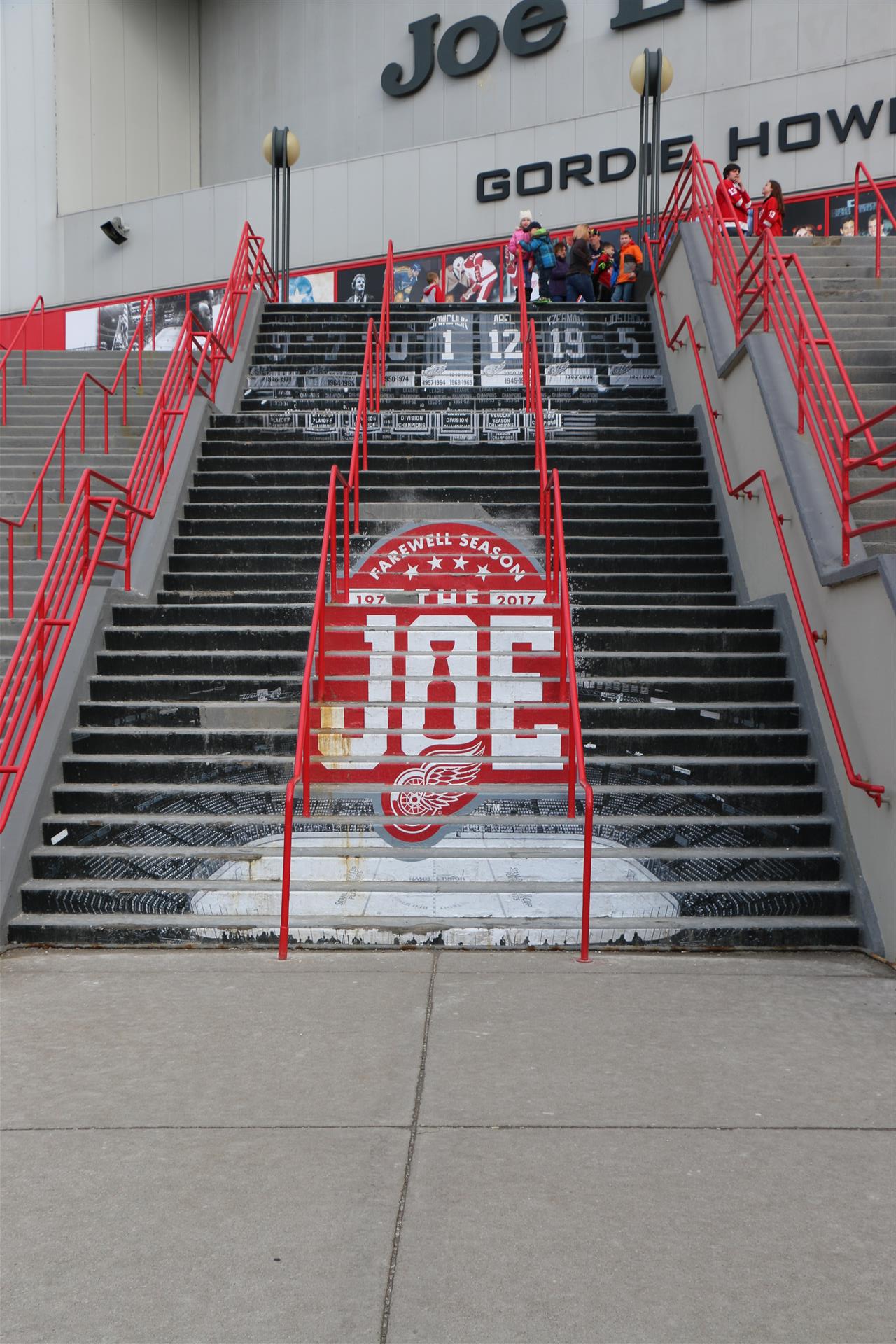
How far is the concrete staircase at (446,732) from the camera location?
6074mm

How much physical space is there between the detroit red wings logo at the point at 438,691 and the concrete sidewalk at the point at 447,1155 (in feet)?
5.33

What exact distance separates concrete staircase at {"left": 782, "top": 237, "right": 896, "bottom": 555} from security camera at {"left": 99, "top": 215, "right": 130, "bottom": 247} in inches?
646

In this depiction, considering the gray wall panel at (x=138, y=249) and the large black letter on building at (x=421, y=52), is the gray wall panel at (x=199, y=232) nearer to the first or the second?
the gray wall panel at (x=138, y=249)

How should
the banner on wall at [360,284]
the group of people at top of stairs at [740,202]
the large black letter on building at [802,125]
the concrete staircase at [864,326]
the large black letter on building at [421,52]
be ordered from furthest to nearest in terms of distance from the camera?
the large black letter on building at [421,52], the banner on wall at [360,284], the large black letter on building at [802,125], the group of people at top of stairs at [740,202], the concrete staircase at [864,326]

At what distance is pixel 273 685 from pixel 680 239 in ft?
25.0

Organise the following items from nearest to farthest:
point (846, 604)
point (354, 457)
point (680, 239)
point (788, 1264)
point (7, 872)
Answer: point (788, 1264) → point (7, 872) → point (846, 604) → point (354, 457) → point (680, 239)

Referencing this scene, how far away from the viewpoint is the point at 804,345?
7.83 metres

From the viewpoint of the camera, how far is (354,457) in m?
9.43

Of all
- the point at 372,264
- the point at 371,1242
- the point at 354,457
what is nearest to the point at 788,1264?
the point at 371,1242

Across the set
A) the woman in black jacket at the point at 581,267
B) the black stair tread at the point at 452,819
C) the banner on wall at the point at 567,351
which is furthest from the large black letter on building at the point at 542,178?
the black stair tread at the point at 452,819

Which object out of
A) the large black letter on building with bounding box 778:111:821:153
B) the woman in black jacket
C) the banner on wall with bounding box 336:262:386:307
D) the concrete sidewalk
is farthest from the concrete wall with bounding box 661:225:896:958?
the banner on wall with bounding box 336:262:386:307

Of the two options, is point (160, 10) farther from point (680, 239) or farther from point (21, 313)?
point (680, 239)

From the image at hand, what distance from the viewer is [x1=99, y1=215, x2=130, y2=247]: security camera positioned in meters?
23.5

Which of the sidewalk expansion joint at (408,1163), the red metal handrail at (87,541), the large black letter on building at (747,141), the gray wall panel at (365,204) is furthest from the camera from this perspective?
the gray wall panel at (365,204)
